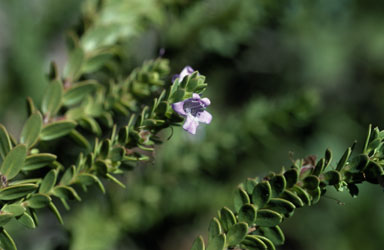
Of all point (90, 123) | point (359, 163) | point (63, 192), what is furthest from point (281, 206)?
point (90, 123)

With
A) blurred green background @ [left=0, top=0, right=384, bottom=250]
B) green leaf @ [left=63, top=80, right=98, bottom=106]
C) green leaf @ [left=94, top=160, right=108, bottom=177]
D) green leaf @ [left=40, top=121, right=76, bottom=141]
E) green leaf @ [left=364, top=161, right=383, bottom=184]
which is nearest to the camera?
green leaf @ [left=364, top=161, right=383, bottom=184]

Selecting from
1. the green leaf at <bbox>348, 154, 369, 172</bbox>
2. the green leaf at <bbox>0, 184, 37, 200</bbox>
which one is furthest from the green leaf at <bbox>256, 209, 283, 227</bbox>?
the green leaf at <bbox>0, 184, 37, 200</bbox>

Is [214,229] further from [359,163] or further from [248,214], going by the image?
[359,163]

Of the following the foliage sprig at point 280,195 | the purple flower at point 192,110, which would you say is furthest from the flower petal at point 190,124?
the foliage sprig at point 280,195

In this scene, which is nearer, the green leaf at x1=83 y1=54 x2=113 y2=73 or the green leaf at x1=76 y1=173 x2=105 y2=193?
the green leaf at x1=76 y1=173 x2=105 y2=193

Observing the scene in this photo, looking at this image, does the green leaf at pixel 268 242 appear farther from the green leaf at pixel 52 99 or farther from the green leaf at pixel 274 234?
the green leaf at pixel 52 99

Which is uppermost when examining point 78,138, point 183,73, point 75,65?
point 75,65

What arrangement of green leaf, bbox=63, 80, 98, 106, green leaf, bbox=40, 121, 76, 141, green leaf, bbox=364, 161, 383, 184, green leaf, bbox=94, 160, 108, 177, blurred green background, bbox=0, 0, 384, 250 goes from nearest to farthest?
green leaf, bbox=364, 161, 383, 184
green leaf, bbox=94, 160, 108, 177
green leaf, bbox=40, 121, 76, 141
green leaf, bbox=63, 80, 98, 106
blurred green background, bbox=0, 0, 384, 250

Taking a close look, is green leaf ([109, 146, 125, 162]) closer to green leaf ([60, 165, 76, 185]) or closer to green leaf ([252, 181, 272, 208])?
green leaf ([60, 165, 76, 185])
